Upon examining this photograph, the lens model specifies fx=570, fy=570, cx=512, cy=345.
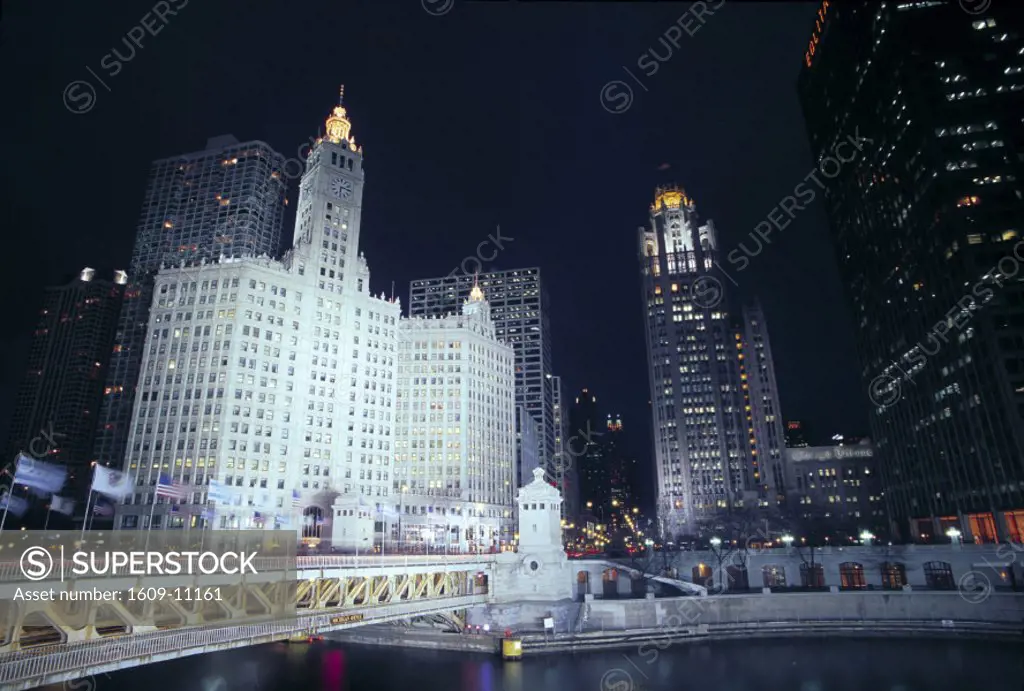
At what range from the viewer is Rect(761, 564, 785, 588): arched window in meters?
87.5

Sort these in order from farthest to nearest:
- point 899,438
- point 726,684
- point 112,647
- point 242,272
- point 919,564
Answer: point 899,438, point 242,272, point 919,564, point 726,684, point 112,647

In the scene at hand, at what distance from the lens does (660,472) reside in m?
179

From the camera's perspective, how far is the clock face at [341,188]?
114312mm

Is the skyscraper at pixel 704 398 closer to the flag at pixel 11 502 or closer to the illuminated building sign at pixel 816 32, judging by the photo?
the illuminated building sign at pixel 816 32

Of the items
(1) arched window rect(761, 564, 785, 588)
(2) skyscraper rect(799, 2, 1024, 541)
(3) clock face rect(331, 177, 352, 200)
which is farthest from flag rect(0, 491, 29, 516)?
(2) skyscraper rect(799, 2, 1024, 541)

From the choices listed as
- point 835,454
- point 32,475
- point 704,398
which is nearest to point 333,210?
point 32,475

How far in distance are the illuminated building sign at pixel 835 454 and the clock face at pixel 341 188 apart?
151 metres

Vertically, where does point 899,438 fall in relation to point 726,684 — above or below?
above

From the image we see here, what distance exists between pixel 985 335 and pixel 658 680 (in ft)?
249

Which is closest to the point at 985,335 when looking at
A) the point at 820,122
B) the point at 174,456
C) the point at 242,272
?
the point at 820,122

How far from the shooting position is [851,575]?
82.8 metres

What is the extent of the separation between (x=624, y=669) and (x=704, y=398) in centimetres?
13290

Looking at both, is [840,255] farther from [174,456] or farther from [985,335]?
[174,456]

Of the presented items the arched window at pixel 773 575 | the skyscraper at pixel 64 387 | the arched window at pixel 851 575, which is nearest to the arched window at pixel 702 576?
the arched window at pixel 773 575
